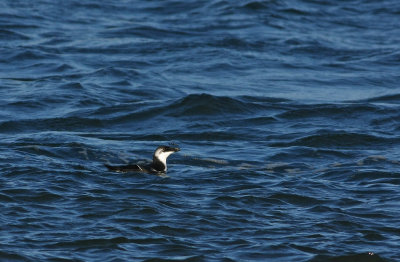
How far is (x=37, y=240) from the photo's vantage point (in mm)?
8875

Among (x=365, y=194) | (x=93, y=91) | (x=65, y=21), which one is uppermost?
(x=65, y=21)

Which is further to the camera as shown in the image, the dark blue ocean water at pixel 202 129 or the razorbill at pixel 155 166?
the razorbill at pixel 155 166

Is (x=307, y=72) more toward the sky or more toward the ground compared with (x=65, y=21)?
more toward the ground

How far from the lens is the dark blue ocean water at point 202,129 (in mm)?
9242

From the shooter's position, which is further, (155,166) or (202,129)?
(202,129)

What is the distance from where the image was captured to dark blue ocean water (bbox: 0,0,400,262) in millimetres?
9242

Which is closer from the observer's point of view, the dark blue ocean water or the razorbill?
the dark blue ocean water

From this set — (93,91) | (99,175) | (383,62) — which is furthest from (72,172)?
(383,62)

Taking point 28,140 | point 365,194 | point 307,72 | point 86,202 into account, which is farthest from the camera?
point 307,72

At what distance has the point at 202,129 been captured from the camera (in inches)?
601

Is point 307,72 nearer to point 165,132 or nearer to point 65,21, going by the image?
point 165,132

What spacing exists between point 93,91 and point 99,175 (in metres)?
6.14

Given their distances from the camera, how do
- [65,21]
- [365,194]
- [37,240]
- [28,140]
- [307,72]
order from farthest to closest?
[65,21] → [307,72] → [28,140] → [365,194] → [37,240]

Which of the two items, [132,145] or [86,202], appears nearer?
[86,202]
